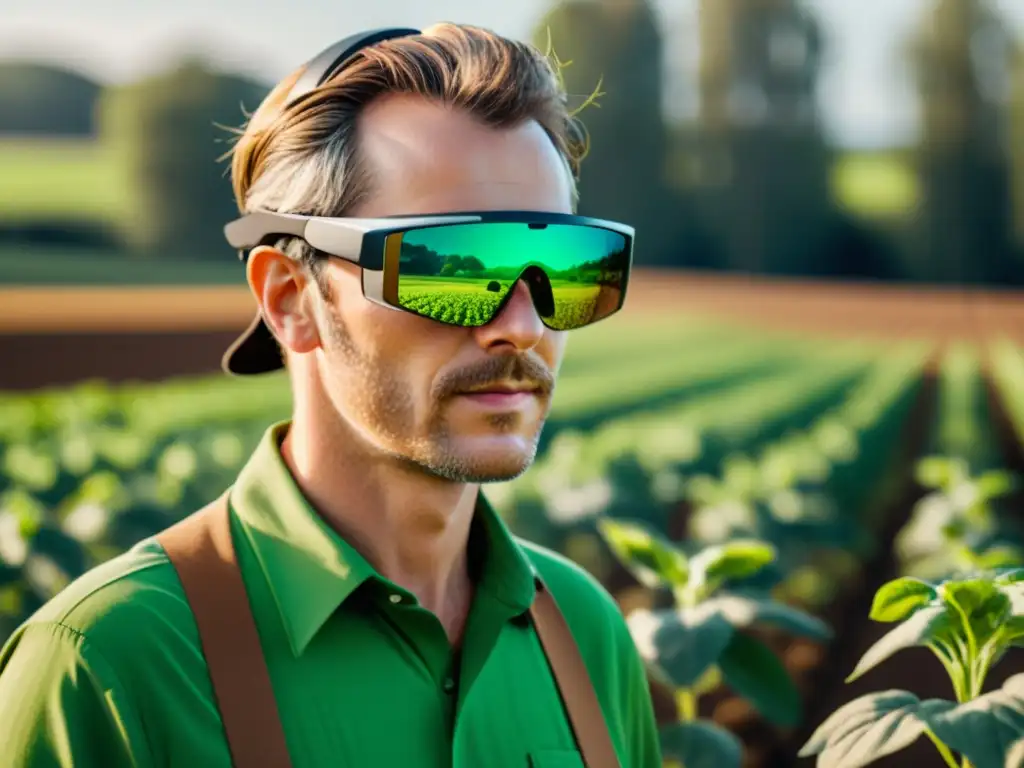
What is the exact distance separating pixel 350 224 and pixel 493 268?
7.3 inches

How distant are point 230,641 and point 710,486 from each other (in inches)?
169

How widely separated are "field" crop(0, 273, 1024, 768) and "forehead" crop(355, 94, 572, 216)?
1387 mm

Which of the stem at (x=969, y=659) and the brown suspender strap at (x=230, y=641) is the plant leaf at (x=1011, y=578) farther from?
the brown suspender strap at (x=230, y=641)

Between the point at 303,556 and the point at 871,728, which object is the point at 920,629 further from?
the point at 303,556

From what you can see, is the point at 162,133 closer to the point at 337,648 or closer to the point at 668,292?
the point at 668,292

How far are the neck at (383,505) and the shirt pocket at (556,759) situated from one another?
0.19m

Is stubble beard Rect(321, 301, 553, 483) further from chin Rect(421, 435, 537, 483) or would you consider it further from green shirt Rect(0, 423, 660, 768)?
green shirt Rect(0, 423, 660, 768)

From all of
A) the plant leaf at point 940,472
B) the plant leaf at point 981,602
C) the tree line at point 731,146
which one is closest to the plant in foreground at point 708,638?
the plant leaf at point 981,602

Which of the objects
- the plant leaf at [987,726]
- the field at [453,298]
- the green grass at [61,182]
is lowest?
the green grass at [61,182]

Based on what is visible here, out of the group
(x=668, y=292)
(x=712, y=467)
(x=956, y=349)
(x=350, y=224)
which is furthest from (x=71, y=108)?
(x=350, y=224)

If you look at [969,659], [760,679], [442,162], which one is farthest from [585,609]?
[760,679]

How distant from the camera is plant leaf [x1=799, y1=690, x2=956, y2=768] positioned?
1.77 meters

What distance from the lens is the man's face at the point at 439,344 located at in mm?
1727

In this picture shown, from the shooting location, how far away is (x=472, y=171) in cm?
174
